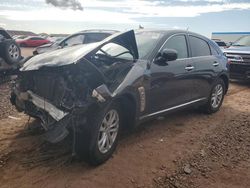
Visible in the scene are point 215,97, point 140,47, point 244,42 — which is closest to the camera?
point 140,47

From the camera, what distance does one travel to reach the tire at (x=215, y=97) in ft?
24.1

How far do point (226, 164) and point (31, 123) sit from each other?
3202mm

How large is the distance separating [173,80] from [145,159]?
155 centimetres

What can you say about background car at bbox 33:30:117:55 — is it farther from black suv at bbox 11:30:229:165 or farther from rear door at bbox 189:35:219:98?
black suv at bbox 11:30:229:165

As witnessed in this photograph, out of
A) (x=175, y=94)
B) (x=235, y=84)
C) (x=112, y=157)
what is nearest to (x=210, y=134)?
(x=175, y=94)

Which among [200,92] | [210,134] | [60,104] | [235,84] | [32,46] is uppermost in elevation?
[60,104]

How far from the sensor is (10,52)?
975cm

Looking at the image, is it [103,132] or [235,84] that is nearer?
[103,132]

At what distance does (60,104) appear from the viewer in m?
4.18

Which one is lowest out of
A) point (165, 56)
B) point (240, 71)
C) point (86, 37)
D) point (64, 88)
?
point (240, 71)

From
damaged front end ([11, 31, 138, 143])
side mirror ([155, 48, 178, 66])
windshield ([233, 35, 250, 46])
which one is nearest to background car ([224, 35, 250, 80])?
windshield ([233, 35, 250, 46])

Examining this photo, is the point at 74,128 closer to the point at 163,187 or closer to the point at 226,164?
the point at 163,187

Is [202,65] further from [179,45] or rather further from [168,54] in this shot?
[168,54]

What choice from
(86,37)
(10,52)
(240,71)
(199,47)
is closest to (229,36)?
(240,71)
